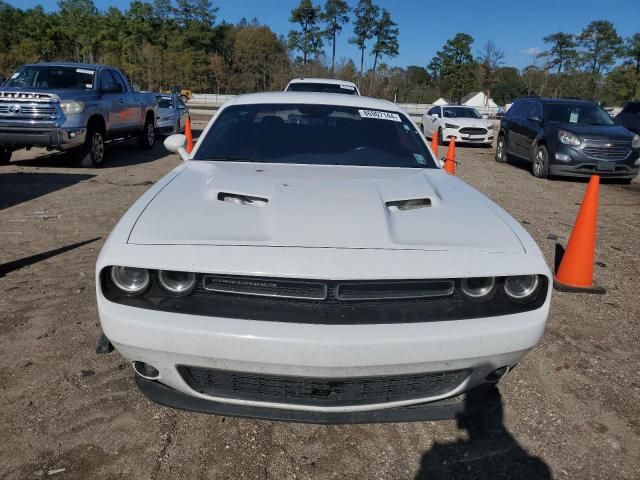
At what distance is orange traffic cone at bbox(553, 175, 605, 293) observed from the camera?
4.46 metres

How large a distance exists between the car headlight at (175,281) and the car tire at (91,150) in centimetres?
877

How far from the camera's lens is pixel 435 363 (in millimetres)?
2045

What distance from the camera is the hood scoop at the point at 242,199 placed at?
254 centimetres

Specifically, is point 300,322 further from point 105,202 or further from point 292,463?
point 105,202

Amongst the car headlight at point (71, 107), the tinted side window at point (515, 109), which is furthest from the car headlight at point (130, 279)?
the tinted side window at point (515, 109)

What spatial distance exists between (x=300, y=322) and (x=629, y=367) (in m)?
2.40

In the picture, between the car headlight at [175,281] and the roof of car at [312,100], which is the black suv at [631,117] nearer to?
the roof of car at [312,100]

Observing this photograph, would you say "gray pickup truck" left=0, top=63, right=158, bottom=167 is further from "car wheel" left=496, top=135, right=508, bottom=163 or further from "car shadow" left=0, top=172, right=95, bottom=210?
"car wheel" left=496, top=135, right=508, bottom=163

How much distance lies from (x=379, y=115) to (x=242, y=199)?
1.69 meters

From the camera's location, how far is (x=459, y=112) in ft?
59.1

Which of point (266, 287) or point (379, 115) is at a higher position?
point (379, 115)

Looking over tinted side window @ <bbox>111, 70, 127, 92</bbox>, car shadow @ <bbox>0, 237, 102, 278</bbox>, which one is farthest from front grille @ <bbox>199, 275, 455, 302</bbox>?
tinted side window @ <bbox>111, 70, 127, 92</bbox>

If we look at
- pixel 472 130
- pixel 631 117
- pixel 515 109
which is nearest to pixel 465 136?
pixel 472 130

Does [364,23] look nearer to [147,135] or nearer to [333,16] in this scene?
[333,16]
